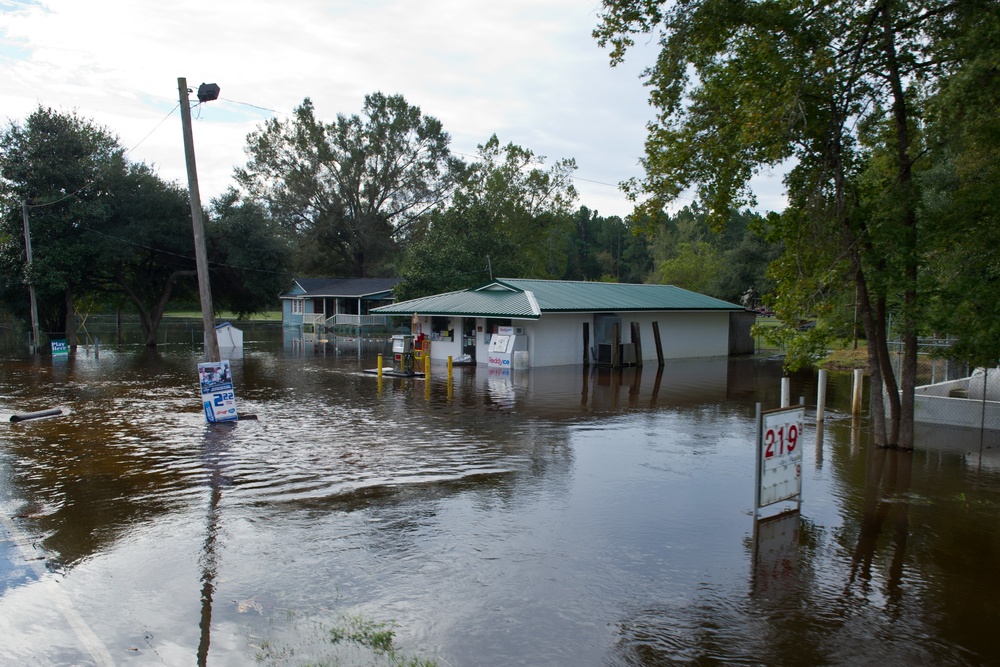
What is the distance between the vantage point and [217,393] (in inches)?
611

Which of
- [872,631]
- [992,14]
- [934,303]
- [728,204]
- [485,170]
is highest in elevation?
[485,170]

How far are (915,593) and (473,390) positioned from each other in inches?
611

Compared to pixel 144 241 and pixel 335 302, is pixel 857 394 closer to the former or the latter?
pixel 144 241

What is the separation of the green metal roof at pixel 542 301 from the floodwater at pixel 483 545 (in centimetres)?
1218

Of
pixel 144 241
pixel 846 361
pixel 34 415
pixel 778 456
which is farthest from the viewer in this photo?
pixel 144 241

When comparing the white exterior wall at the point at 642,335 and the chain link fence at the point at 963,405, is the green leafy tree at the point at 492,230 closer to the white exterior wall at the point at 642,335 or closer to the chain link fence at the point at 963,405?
the white exterior wall at the point at 642,335

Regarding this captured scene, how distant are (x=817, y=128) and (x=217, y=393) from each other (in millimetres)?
12595

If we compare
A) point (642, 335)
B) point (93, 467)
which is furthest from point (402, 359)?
point (93, 467)

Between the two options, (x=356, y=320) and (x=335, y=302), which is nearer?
(x=356, y=320)

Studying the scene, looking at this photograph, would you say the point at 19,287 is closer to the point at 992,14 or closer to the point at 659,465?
the point at 659,465

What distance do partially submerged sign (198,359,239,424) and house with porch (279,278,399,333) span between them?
37383 millimetres

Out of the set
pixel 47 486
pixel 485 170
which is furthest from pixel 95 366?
pixel 485 170

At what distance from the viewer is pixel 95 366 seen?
92.6 feet

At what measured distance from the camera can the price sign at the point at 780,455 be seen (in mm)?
8836
